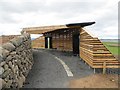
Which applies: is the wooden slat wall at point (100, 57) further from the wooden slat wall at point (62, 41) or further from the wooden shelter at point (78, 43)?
the wooden slat wall at point (62, 41)

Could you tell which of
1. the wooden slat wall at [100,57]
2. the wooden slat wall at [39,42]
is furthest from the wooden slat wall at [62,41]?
the wooden slat wall at [100,57]

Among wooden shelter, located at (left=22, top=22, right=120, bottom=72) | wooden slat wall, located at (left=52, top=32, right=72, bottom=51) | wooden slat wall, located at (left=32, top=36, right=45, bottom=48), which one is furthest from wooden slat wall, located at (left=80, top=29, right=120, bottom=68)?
wooden slat wall, located at (left=32, top=36, right=45, bottom=48)

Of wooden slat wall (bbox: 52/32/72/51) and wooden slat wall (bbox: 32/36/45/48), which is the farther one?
wooden slat wall (bbox: 32/36/45/48)

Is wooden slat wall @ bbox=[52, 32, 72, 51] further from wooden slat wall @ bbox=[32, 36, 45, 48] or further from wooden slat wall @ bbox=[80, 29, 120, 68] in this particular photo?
wooden slat wall @ bbox=[80, 29, 120, 68]

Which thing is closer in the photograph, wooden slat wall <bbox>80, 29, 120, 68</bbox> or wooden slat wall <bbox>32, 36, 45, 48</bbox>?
wooden slat wall <bbox>80, 29, 120, 68</bbox>

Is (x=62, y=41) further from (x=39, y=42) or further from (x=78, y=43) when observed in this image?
(x=39, y=42)

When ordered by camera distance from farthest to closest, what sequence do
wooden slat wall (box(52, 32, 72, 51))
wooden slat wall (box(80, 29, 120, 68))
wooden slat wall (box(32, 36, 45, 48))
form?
wooden slat wall (box(32, 36, 45, 48)) → wooden slat wall (box(52, 32, 72, 51)) → wooden slat wall (box(80, 29, 120, 68))

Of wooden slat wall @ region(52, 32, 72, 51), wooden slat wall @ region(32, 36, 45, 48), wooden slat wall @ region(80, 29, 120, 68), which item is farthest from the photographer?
wooden slat wall @ region(32, 36, 45, 48)

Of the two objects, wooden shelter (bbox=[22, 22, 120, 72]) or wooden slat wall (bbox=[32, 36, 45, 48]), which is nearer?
wooden shelter (bbox=[22, 22, 120, 72])

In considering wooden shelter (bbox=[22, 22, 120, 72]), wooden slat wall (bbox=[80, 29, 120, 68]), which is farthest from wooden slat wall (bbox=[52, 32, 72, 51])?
wooden slat wall (bbox=[80, 29, 120, 68])

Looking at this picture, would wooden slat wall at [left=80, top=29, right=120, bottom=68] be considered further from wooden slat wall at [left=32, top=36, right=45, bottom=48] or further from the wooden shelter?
wooden slat wall at [left=32, top=36, right=45, bottom=48]

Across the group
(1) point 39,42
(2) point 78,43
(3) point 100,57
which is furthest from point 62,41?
(3) point 100,57

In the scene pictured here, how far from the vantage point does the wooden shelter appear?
13141 mm

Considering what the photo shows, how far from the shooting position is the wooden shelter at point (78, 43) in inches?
517
